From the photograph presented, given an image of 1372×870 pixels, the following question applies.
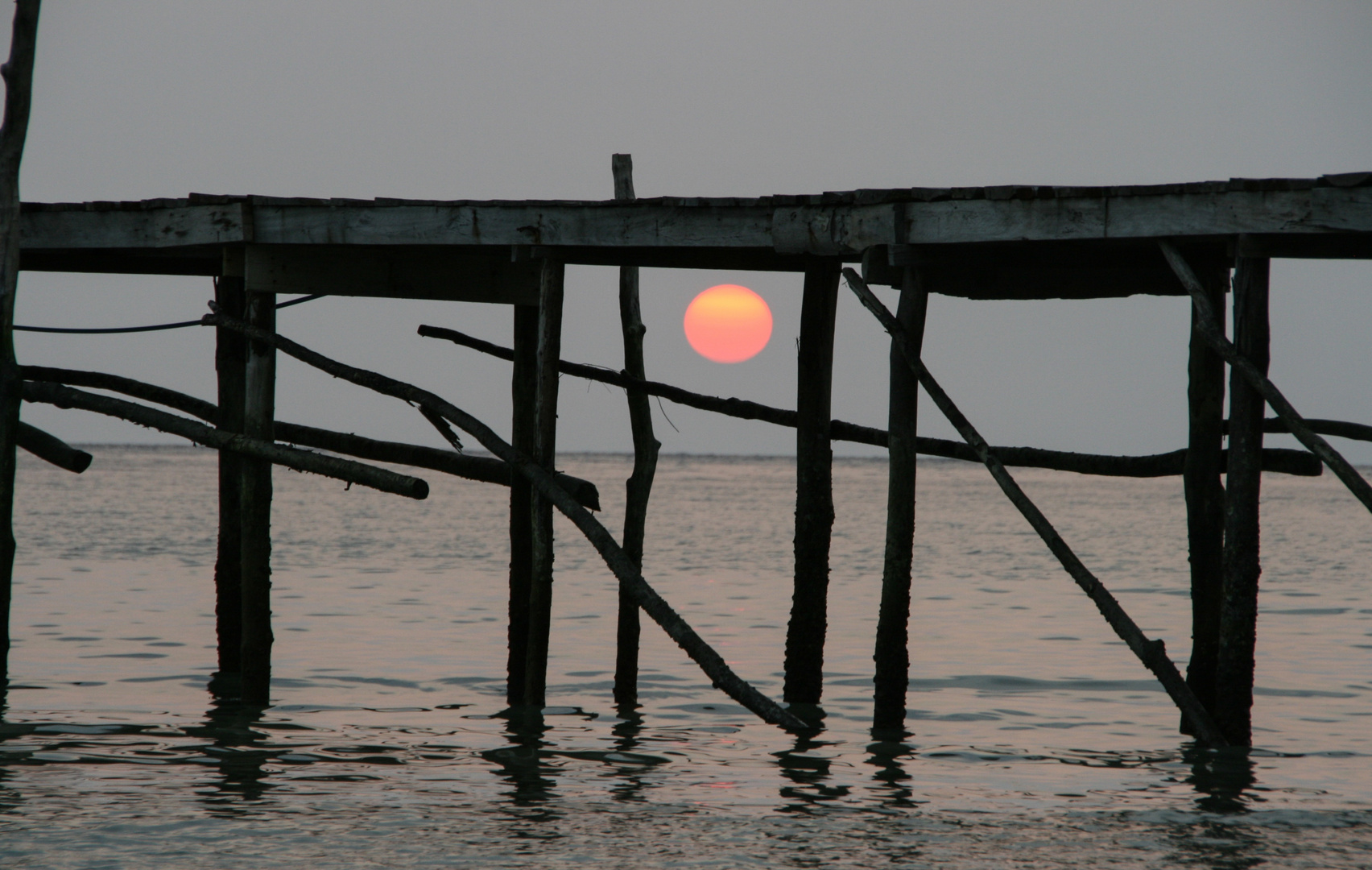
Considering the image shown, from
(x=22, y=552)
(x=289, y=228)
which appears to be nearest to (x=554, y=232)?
(x=289, y=228)

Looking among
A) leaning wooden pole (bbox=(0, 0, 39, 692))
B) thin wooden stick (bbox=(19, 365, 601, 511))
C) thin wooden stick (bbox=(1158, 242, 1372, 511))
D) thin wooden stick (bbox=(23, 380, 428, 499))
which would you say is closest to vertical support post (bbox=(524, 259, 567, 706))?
thin wooden stick (bbox=(19, 365, 601, 511))

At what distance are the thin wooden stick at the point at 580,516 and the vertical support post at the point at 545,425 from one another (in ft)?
0.66

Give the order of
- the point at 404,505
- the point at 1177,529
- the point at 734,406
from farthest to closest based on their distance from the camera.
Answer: the point at 404,505
the point at 1177,529
the point at 734,406

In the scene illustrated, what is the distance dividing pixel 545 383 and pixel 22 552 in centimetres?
1700

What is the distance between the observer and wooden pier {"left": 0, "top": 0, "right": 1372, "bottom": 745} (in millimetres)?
6926

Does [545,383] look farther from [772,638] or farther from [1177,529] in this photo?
[1177,529]

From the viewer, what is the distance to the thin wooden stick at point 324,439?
29.0ft

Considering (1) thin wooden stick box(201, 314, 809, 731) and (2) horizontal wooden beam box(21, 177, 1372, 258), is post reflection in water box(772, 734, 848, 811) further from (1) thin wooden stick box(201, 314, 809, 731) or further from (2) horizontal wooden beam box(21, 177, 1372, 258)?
(2) horizontal wooden beam box(21, 177, 1372, 258)

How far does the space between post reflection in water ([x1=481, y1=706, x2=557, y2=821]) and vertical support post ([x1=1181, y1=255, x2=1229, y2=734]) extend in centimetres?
375

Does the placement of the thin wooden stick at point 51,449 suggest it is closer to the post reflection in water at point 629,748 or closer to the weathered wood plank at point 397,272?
the weathered wood plank at point 397,272

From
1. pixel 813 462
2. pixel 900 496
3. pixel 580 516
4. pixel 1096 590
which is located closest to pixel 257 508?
pixel 580 516

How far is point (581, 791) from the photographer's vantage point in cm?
689

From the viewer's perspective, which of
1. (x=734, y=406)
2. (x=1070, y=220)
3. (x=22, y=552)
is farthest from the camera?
(x=22, y=552)

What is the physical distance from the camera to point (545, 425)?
846 cm
